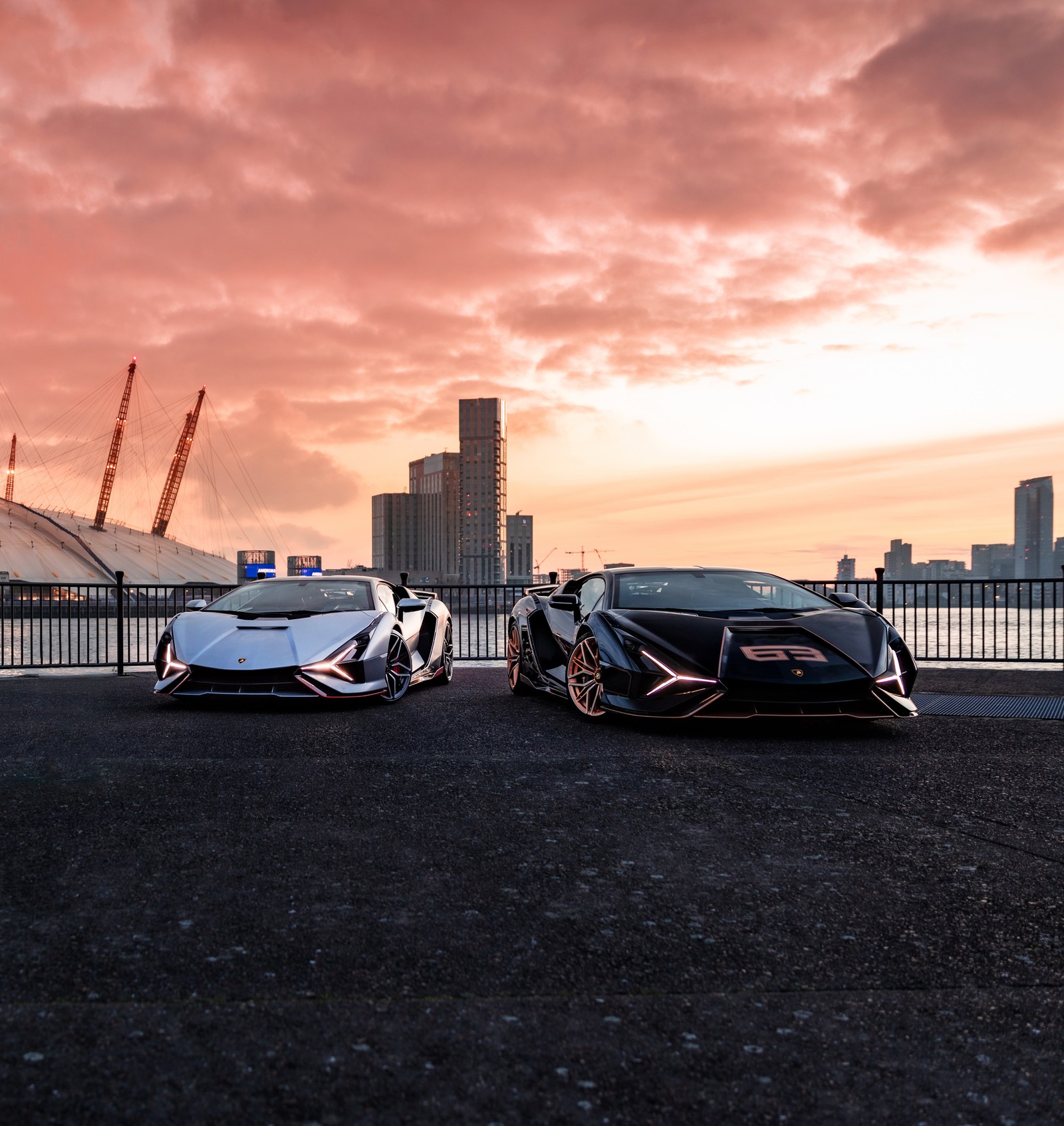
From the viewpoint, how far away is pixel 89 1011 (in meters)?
2.29

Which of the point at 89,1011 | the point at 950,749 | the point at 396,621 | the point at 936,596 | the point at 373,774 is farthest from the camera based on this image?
the point at 936,596

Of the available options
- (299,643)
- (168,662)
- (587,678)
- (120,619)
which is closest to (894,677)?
(587,678)

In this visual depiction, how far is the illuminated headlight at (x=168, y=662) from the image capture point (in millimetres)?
8109

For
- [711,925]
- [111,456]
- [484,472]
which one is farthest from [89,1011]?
[484,472]

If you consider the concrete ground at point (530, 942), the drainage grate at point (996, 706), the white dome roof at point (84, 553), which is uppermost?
the white dome roof at point (84, 553)

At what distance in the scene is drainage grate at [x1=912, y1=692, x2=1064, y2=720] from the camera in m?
7.67

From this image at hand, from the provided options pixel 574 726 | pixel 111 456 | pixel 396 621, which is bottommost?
pixel 574 726

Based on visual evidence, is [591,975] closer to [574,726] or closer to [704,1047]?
[704,1047]

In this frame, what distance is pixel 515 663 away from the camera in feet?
30.6

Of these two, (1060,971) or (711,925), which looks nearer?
(1060,971)

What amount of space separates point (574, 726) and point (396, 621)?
262cm

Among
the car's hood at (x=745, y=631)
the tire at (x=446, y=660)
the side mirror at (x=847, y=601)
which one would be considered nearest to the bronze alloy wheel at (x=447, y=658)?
the tire at (x=446, y=660)

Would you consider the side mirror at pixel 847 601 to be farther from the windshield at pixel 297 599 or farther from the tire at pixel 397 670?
the windshield at pixel 297 599

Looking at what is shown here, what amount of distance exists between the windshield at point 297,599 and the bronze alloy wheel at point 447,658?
4.58 feet
